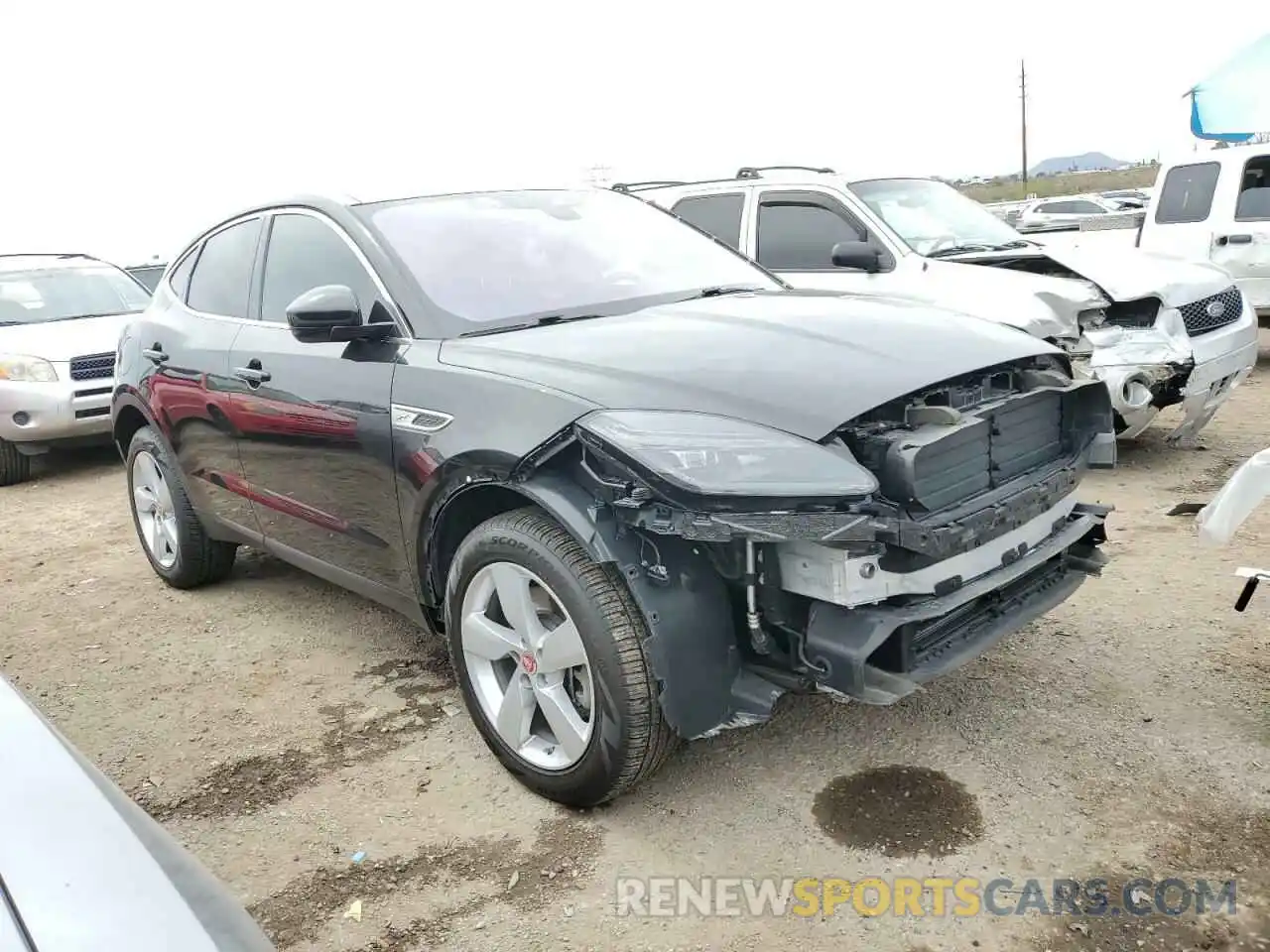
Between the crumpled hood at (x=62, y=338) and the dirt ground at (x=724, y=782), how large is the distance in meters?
4.18

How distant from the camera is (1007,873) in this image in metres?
2.57

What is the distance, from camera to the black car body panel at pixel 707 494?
8.32 feet

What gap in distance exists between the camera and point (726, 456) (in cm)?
243

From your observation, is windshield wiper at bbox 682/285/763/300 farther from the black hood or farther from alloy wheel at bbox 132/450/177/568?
alloy wheel at bbox 132/450/177/568

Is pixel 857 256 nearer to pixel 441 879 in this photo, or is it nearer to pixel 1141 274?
pixel 1141 274

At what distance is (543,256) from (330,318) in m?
0.83

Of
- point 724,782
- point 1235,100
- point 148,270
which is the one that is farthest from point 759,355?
point 1235,100

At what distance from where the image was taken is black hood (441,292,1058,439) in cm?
262

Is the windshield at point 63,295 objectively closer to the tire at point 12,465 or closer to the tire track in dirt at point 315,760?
the tire at point 12,465

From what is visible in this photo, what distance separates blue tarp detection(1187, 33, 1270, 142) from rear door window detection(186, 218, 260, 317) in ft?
40.7

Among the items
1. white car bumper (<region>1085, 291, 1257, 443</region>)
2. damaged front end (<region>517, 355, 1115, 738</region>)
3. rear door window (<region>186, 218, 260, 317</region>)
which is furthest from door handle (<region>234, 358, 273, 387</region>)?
white car bumper (<region>1085, 291, 1257, 443</region>)

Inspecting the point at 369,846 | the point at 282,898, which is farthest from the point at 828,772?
the point at 282,898

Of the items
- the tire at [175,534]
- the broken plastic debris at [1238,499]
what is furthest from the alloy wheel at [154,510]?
the broken plastic debris at [1238,499]

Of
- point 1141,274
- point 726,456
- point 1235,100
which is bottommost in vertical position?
point 1141,274
